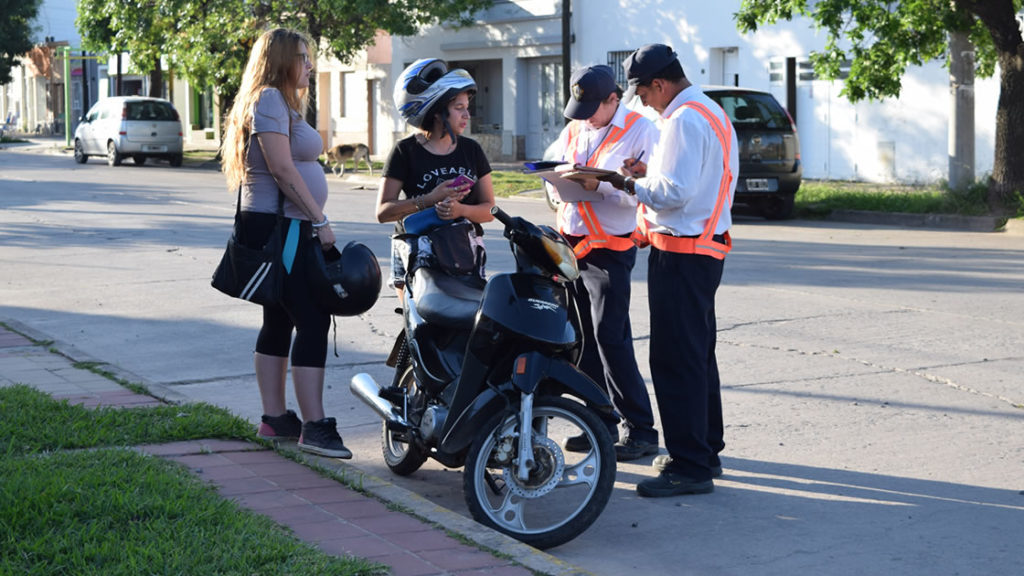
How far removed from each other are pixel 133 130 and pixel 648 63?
29800mm

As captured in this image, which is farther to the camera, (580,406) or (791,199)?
(791,199)

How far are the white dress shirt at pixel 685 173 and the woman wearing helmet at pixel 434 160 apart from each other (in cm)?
72

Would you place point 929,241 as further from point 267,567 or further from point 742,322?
point 267,567

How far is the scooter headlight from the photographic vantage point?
4754 millimetres

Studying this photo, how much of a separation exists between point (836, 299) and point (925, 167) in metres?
14.3

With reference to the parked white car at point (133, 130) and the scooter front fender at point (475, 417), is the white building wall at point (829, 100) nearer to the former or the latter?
the parked white car at point (133, 130)

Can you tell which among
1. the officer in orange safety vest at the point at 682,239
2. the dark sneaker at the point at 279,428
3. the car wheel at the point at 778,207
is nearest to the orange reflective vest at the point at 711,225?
the officer in orange safety vest at the point at 682,239

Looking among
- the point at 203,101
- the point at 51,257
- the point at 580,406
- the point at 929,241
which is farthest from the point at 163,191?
the point at 203,101

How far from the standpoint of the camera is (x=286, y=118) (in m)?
5.64

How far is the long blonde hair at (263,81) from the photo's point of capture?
5668 millimetres

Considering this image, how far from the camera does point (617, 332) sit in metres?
5.97

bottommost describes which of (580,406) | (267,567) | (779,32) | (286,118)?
(267,567)

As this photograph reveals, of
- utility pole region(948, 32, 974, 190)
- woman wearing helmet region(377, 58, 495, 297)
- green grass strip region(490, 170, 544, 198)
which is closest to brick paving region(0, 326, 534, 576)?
woman wearing helmet region(377, 58, 495, 297)

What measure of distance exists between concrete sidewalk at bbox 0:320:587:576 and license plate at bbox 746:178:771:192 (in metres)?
12.3
